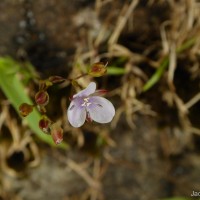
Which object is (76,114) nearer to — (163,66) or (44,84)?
(44,84)

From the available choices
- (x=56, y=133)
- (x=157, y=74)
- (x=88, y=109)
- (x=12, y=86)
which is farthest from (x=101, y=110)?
(x=157, y=74)

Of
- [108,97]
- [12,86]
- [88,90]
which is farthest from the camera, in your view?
[108,97]

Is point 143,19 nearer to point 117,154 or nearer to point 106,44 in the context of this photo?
point 106,44

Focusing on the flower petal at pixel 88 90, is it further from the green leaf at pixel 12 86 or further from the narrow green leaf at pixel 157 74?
the narrow green leaf at pixel 157 74

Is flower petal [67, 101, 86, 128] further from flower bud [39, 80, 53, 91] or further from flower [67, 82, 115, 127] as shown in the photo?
flower bud [39, 80, 53, 91]

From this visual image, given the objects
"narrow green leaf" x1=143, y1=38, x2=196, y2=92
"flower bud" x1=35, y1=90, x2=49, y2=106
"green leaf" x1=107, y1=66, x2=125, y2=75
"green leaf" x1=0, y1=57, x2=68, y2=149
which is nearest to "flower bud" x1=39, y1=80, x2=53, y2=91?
Result: "flower bud" x1=35, y1=90, x2=49, y2=106

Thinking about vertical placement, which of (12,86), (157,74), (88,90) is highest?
(12,86)

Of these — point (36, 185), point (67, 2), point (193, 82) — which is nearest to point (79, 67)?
point (67, 2)
